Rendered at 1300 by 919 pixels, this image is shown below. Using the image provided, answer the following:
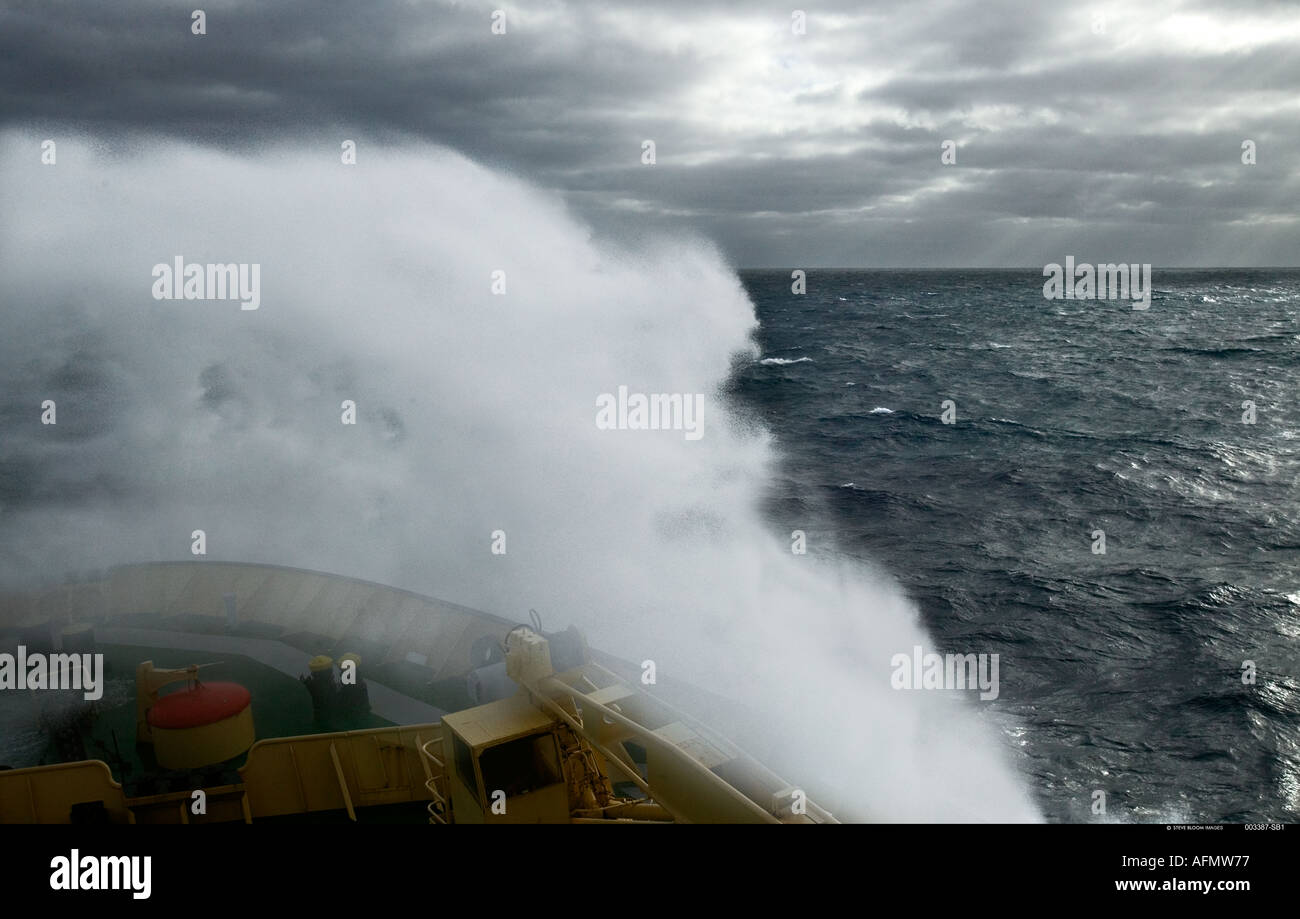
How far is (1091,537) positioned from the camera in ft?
91.0

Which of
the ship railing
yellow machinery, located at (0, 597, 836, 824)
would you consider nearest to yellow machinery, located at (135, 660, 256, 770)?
yellow machinery, located at (0, 597, 836, 824)

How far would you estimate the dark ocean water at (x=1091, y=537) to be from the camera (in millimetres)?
16438

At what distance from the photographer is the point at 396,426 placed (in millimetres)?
31938

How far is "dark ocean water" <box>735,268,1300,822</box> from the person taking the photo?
53.9 ft

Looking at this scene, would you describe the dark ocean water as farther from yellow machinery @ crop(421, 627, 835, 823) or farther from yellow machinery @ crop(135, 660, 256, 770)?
yellow machinery @ crop(135, 660, 256, 770)

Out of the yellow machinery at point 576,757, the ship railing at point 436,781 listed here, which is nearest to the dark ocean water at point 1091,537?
the yellow machinery at point 576,757

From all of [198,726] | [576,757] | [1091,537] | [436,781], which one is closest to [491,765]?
[576,757]

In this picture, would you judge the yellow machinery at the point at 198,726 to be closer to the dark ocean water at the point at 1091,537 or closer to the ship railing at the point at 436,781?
the ship railing at the point at 436,781

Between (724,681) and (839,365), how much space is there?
5094 centimetres

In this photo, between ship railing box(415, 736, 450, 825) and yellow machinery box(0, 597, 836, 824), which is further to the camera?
ship railing box(415, 736, 450, 825)

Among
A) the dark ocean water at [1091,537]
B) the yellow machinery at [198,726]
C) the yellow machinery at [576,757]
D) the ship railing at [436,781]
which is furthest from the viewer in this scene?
the dark ocean water at [1091,537]

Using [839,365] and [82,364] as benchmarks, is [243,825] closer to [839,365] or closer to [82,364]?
[839,365]
